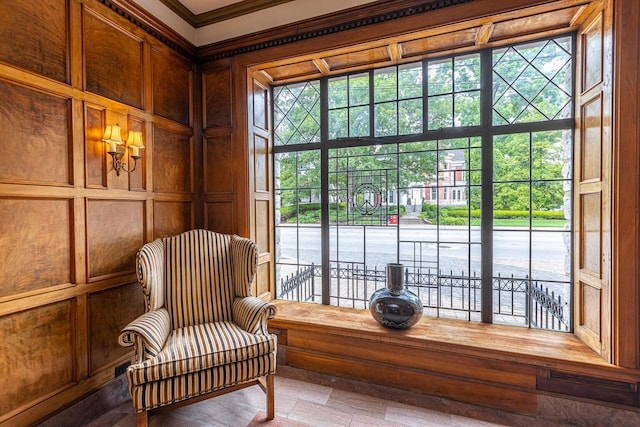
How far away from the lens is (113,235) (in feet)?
6.43

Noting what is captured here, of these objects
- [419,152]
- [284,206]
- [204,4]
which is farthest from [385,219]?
[204,4]

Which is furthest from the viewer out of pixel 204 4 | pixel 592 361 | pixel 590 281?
pixel 204 4

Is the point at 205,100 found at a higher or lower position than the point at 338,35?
lower

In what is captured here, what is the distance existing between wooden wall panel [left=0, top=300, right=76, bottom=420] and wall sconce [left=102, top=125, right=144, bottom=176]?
92 cm

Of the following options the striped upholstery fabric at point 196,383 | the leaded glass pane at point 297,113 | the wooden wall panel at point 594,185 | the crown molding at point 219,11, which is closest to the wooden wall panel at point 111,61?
the crown molding at point 219,11

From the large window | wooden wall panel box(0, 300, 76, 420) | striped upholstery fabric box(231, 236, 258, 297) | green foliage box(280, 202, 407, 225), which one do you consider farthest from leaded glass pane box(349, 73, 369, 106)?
wooden wall panel box(0, 300, 76, 420)

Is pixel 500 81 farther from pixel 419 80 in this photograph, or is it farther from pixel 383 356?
pixel 383 356

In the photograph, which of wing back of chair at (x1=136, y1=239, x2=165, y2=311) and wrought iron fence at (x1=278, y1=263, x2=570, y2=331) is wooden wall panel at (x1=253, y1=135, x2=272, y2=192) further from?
wing back of chair at (x1=136, y1=239, x2=165, y2=311)

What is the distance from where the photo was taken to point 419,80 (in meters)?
2.45

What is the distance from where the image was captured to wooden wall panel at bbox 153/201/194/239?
7.51 feet

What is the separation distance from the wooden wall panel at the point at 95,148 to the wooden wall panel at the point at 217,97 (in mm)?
911

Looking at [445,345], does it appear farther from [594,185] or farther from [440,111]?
[440,111]

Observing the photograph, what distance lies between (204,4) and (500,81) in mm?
2529

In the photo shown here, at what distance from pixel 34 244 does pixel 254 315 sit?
1.28m
